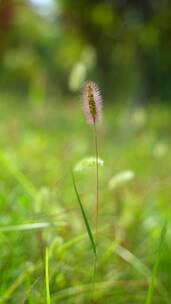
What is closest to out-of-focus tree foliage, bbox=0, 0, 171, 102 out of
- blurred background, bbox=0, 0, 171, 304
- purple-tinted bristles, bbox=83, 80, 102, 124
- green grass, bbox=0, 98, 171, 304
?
blurred background, bbox=0, 0, 171, 304

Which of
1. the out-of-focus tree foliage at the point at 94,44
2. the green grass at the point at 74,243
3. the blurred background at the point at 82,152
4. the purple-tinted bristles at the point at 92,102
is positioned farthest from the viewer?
the out-of-focus tree foliage at the point at 94,44

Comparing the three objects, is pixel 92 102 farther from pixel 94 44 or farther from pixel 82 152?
pixel 94 44

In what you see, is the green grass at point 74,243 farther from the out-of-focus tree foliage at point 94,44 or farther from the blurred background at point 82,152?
the out-of-focus tree foliage at point 94,44

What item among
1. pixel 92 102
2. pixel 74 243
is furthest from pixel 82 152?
pixel 92 102

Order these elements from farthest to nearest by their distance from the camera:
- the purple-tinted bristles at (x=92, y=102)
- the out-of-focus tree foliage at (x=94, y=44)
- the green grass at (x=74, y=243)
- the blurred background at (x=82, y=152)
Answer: the out-of-focus tree foliage at (x=94, y=44), the blurred background at (x=82, y=152), the green grass at (x=74, y=243), the purple-tinted bristles at (x=92, y=102)

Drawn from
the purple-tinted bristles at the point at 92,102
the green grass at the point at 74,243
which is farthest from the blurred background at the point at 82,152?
the purple-tinted bristles at the point at 92,102

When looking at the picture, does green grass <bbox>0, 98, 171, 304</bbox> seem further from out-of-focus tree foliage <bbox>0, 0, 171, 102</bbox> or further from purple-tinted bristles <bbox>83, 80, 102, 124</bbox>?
out-of-focus tree foliage <bbox>0, 0, 171, 102</bbox>

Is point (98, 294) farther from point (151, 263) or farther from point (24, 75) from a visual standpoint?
point (24, 75)


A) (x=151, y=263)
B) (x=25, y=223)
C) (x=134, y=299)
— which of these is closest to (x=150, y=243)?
(x=151, y=263)
